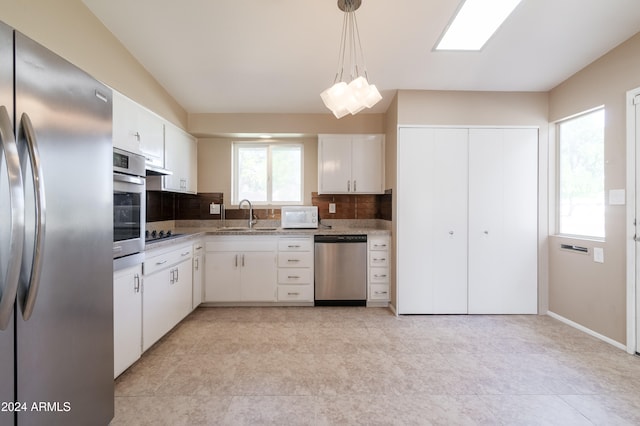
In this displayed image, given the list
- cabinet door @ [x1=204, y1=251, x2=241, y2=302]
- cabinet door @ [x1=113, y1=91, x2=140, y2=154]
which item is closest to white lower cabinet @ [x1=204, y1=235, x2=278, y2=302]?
cabinet door @ [x1=204, y1=251, x2=241, y2=302]

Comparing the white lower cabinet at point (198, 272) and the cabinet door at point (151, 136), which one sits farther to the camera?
the white lower cabinet at point (198, 272)

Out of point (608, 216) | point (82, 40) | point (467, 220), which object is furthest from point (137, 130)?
point (608, 216)

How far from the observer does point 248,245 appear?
3344mm

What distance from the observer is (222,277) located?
3326 mm

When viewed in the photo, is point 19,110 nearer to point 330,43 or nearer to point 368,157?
point 330,43

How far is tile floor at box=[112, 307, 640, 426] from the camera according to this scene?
1.60m

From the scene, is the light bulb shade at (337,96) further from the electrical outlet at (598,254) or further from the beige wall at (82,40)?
the electrical outlet at (598,254)

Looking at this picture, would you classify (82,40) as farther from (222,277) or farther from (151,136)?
(222,277)

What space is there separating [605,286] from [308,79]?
3272 millimetres

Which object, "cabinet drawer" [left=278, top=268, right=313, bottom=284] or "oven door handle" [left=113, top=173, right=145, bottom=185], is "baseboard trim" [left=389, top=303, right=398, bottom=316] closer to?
"cabinet drawer" [left=278, top=268, right=313, bottom=284]

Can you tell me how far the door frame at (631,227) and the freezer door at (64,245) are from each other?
3.60 meters

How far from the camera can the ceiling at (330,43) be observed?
6.37ft

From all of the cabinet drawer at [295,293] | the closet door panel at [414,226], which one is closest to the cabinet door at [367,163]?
the closet door panel at [414,226]

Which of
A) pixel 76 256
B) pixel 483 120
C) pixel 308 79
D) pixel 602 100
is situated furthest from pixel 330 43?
pixel 602 100
